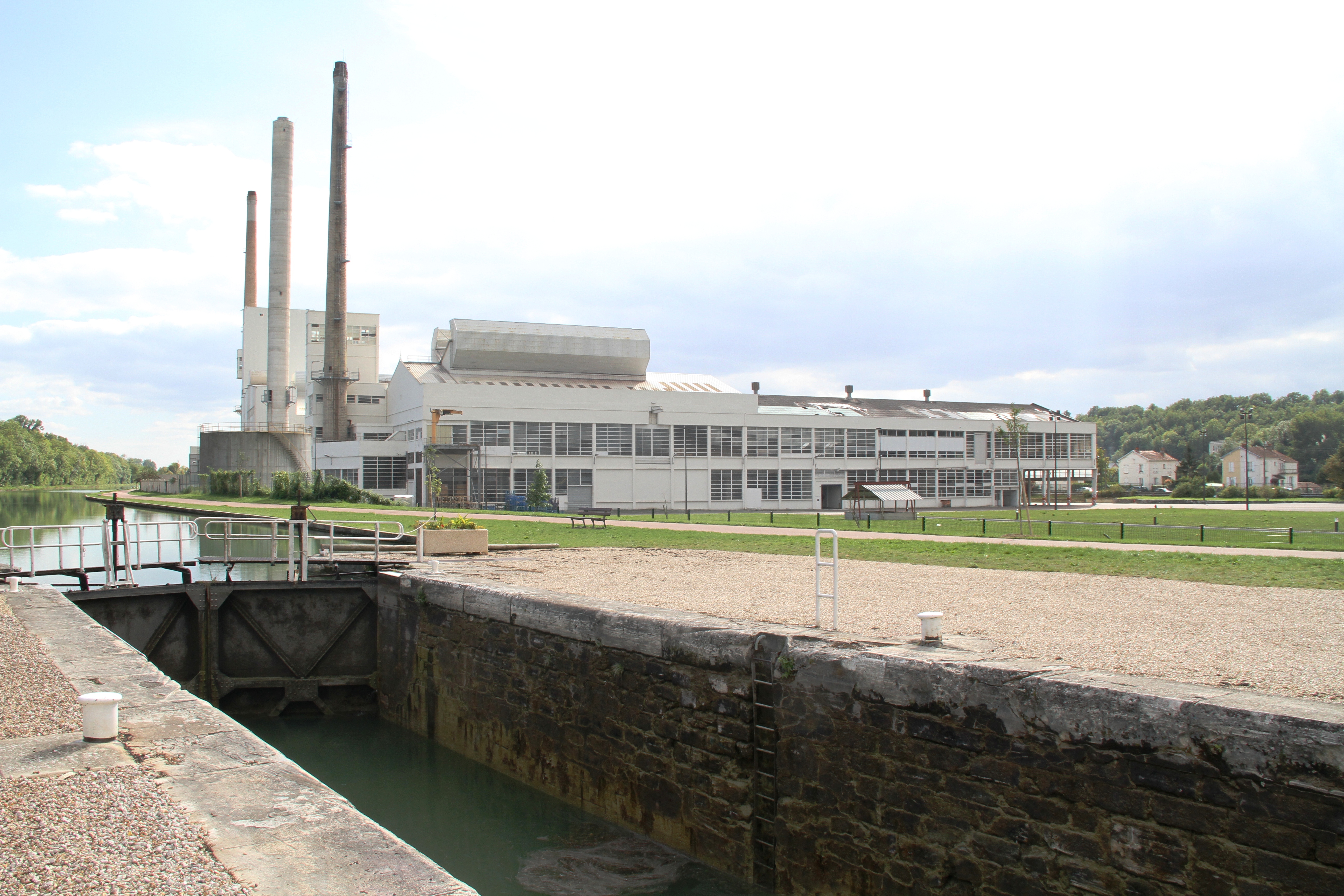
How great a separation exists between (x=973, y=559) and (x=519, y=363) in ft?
189

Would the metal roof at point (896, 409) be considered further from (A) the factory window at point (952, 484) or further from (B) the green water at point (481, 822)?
(B) the green water at point (481, 822)

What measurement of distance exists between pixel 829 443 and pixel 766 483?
667cm

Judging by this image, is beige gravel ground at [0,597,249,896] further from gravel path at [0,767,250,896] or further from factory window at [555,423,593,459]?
factory window at [555,423,593,459]

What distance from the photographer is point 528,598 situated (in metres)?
12.5

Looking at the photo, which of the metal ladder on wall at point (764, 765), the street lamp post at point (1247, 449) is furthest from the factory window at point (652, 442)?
the metal ladder on wall at point (764, 765)

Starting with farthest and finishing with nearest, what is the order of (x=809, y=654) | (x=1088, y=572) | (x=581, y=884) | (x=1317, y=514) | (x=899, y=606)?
(x=1317, y=514) → (x=1088, y=572) → (x=899, y=606) → (x=581, y=884) → (x=809, y=654)

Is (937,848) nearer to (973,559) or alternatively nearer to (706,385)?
(973,559)

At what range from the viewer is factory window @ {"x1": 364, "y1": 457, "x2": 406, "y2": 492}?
218 feet

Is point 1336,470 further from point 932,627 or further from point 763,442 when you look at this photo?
point 932,627

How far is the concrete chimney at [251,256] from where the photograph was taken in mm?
89250

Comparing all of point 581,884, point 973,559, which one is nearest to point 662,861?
point 581,884

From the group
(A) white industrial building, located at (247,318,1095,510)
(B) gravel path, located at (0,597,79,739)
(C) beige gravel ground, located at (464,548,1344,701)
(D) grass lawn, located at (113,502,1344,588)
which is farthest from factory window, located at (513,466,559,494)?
(B) gravel path, located at (0,597,79,739)

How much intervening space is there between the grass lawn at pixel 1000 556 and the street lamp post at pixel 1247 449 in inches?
1851

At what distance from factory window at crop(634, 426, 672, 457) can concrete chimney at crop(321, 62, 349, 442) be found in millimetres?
24079
